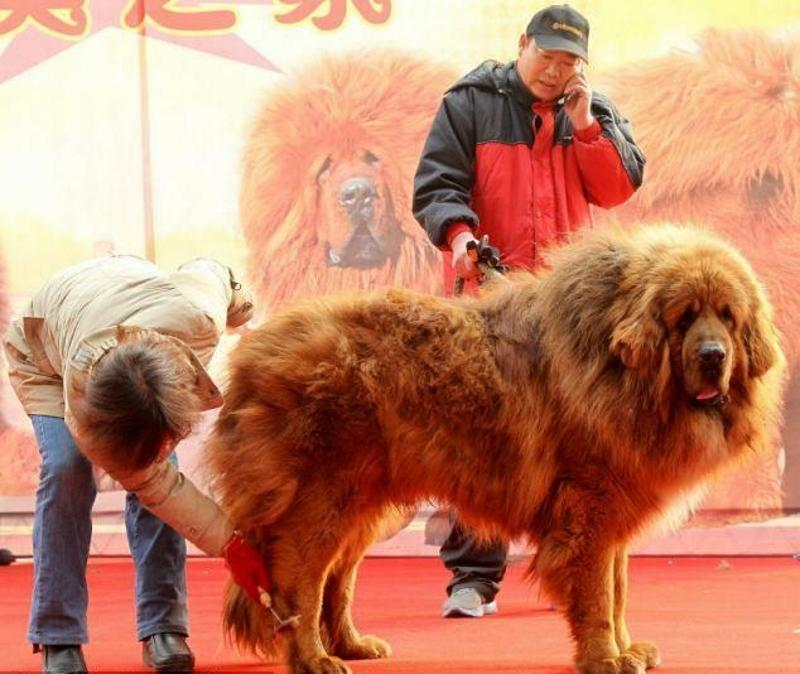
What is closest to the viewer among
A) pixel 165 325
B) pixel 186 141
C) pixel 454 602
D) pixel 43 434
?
pixel 165 325

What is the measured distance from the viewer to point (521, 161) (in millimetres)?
4980

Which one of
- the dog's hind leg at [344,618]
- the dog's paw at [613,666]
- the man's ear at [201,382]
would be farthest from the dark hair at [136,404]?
the dog's paw at [613,666]

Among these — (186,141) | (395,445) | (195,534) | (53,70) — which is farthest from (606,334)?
(53,70)

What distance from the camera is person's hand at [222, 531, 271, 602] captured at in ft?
12.7

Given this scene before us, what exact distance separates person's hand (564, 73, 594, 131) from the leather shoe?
2.46m

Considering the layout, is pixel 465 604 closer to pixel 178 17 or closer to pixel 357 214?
pixel 357 214

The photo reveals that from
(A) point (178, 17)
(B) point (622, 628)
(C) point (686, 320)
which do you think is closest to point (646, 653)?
(B) point (622, 628)

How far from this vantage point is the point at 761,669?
12.9 feet

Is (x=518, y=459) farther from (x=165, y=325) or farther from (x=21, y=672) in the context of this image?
(x=21, y=672)

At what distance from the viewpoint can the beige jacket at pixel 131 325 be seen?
3.77 meters

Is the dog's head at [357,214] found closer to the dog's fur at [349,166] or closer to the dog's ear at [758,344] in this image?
the dog's fur at [349,166]

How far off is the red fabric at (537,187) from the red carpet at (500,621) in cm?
139

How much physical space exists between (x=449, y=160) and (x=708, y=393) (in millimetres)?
1610

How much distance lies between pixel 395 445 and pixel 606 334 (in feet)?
2.28
